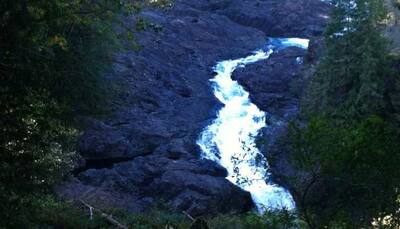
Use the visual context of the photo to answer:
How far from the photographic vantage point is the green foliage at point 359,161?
11094 mm

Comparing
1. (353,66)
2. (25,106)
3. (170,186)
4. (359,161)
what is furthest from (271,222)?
(353,66)

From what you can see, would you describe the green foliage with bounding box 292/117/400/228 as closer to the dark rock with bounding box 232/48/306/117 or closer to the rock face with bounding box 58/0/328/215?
the rock face with bounding box 58/0/328/215

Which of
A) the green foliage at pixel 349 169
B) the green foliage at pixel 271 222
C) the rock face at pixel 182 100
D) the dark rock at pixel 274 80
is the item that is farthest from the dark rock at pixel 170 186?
the green foliage at pixel 349 169

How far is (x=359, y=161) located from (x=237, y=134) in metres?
24.5

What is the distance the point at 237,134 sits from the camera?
117 feet

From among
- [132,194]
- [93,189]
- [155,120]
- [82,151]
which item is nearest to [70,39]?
[93,189]

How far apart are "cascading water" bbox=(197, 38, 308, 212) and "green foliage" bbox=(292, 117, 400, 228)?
1269cm

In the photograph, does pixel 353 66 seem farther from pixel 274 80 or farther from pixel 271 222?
pixel 271 222

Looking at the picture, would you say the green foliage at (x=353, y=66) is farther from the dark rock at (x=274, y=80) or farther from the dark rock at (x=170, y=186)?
the dark rock at (x=170, y=186)

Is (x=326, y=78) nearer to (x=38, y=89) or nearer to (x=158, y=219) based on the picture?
(x=158, y=219)

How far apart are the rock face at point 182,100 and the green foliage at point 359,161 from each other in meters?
13.9

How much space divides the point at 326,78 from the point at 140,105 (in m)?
12.2

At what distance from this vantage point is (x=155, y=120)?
34.8 meters

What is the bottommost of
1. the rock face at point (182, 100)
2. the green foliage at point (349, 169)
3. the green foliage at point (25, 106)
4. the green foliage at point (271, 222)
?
the green foliage at point (25, 106)
